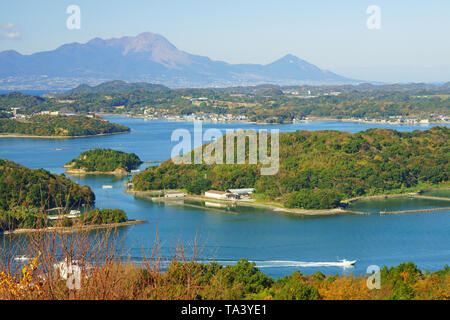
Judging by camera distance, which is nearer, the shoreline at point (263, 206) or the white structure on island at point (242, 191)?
the shoreline at point (263, 206)

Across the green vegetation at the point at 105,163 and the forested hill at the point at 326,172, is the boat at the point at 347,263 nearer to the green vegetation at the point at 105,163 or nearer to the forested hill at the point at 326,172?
the forested hill at the point at 326,172

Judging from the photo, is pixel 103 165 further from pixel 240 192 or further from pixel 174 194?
pixel 240 192

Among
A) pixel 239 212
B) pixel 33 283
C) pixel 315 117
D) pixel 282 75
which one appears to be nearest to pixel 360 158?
pixel 239 212

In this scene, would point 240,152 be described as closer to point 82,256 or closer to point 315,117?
point 82,256

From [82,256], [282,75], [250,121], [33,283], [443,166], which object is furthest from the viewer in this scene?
[282,75]

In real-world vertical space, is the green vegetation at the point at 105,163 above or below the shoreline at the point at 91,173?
above

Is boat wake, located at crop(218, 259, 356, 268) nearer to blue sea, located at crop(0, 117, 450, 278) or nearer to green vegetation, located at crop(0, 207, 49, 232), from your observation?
blue sea, located at crop(0, 117, 450, 278)

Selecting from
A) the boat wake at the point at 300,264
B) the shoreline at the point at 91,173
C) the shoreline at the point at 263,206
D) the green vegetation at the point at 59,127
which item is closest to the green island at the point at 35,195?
the shoreline at the point at 263,206
